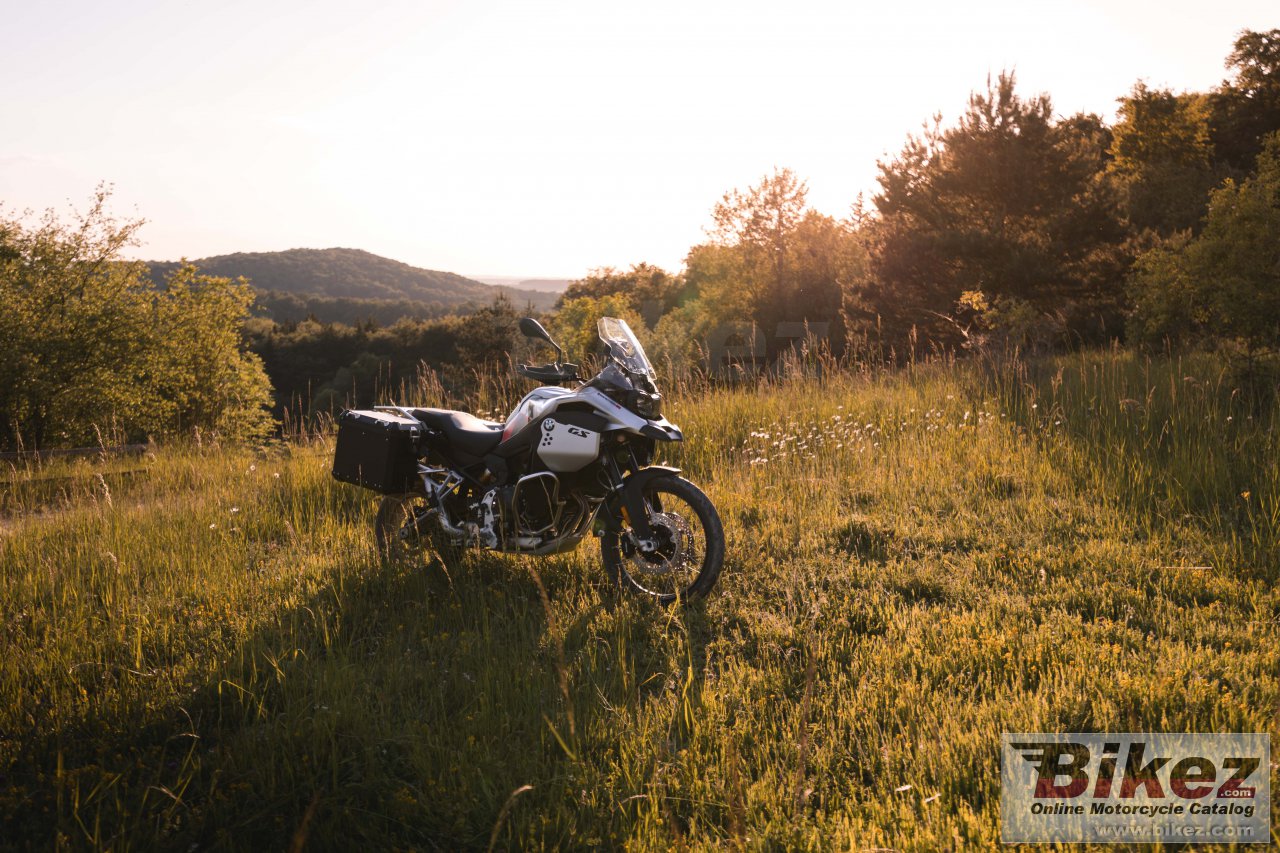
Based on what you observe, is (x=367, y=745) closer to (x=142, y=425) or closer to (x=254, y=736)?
(x=254, y=736)

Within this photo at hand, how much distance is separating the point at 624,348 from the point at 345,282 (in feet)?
460

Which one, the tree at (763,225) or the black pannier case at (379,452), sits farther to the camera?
the tree at (763,225)

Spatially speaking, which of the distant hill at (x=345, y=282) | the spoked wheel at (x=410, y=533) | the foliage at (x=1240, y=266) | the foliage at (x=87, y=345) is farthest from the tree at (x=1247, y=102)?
the distant hill at (x=345, y=282)

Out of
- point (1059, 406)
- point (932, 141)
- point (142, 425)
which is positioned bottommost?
point (142, 425)

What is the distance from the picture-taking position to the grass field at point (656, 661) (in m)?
2.49

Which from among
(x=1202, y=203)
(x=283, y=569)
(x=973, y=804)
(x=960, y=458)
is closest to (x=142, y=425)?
(x=283, y=569)

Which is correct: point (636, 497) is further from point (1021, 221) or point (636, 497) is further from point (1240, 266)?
point (1021, 221)

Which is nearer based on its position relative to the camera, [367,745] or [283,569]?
[367,745]

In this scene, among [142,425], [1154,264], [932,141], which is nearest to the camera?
[1154,264]

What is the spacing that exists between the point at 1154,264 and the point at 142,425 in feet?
97.9

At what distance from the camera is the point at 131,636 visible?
12.6 feet

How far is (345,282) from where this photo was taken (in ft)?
436

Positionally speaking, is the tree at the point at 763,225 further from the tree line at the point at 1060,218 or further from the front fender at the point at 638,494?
the front fender at the point at 638,494

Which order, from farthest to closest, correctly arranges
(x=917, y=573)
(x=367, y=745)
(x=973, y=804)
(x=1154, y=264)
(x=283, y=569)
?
1. (x=1154, y=264)
2. (x=283, y=569)
3. (x=917, y=573)
4. (x=367, y=745)
5. (x=973, y=804)
